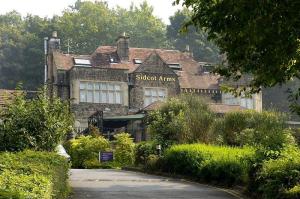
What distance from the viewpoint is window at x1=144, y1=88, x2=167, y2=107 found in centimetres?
5178

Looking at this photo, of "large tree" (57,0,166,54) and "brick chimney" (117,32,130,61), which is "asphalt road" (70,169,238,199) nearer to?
"brick chimney" (117,32,130,61)

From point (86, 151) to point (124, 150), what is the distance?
2.55 metres

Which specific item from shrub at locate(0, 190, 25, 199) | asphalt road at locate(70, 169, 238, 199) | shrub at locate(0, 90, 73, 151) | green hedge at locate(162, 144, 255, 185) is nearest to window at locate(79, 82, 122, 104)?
green hedge at locate(162, 144, 255, 185)

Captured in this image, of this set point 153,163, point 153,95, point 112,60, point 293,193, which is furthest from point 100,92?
point 293,193

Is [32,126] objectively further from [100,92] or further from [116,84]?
[116,84]

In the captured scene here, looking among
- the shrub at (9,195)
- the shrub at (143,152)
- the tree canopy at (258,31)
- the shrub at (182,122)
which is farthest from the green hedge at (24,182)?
the shrub at (143,152)

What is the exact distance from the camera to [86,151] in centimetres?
3694

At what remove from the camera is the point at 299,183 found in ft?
44.8

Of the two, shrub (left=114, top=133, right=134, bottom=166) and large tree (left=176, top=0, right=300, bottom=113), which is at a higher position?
large tree (left=176, top=0, right=300, bottom=113)

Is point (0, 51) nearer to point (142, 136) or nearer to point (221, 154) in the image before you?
point (142, 136)

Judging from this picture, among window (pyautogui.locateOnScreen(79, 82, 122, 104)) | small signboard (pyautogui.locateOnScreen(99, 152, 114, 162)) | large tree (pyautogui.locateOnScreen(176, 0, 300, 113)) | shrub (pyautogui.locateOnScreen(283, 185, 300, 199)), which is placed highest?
window (pyautogui.locateOnScreen(79, 82, 122, 104))

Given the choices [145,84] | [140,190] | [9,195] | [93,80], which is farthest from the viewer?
[145,84]

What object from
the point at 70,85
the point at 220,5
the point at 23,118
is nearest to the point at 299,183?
the point at 220,5

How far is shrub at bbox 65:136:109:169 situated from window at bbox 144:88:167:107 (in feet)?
46.7
